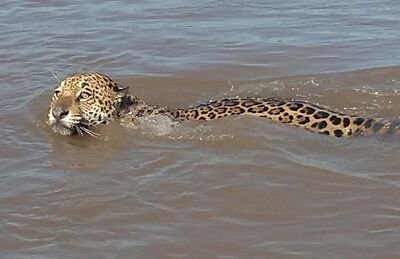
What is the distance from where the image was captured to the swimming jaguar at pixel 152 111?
27.5 feet

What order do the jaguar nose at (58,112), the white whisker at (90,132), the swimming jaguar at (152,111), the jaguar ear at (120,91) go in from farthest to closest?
1. the jaguar ear at (120,91)
2. the white whisker at (90,132)
3. the jaguar nose at (58,112)
4. the swimming jaguar at (152,111)

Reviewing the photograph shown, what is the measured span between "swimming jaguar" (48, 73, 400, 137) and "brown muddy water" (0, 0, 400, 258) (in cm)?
15

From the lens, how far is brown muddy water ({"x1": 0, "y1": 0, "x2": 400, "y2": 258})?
20.2 ft

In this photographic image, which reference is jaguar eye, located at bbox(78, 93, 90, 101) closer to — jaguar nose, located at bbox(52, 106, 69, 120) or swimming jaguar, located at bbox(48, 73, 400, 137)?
swimming jaguar, located at bbox(48, 73, 400, 137)

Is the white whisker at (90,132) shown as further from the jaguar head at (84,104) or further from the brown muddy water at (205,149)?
the brown muddy water at (205,149)

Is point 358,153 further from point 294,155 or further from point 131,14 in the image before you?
point 131,14

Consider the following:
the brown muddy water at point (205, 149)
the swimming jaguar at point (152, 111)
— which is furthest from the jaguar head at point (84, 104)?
the brown muddy water at point (205, 149)

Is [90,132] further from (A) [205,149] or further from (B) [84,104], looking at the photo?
(A) [205,149]

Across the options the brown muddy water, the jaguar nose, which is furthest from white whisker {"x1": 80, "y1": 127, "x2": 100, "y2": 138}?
the jaguar nose

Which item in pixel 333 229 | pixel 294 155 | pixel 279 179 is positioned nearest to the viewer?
pixel 333 229

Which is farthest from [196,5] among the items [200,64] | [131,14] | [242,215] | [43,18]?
[242,215]

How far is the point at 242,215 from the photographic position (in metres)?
6.51

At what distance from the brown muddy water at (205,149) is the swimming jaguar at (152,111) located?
5.8 inches

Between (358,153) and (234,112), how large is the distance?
1421mm
